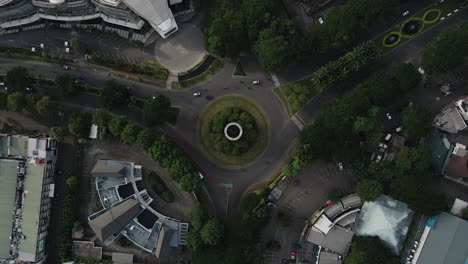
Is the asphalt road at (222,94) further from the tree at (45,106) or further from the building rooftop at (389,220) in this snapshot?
the building rooftop at (389,220)

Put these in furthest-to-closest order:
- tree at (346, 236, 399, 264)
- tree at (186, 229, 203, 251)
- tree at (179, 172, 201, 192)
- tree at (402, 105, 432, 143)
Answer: tree at (179, 172, 201, 192)
tree at (186, 229, 203, 251)
tree at (402, 105, 432, 143)
tree at (346, 236, 399, 264)

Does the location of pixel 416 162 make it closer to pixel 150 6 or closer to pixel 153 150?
pixel 153 150

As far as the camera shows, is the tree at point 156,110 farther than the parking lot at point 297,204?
No

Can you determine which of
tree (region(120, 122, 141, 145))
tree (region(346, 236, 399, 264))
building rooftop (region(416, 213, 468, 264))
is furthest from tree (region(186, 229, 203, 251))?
building rooftop (region(416, 213, 468, 264))

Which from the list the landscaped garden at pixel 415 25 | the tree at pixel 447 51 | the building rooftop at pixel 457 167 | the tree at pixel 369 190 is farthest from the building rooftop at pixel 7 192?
the building rooftop at pixel 457 167

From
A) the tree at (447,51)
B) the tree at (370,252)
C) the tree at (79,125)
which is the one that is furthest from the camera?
the tree at (79,125)

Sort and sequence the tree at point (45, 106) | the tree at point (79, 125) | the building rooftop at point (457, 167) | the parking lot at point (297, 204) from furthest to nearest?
the parking lot at point (297, 204), the tree at point (79, 125), the tree at point (45, 106), the building rooftop at point (457, 167)

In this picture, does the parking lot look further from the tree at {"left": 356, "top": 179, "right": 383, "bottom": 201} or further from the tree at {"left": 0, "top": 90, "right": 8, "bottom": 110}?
the tree at {"left": 0, "top": 90, "right": 8, "bottom": 110}
